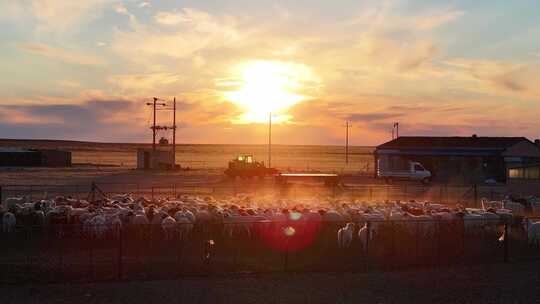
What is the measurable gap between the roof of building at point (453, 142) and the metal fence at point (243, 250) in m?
34.8

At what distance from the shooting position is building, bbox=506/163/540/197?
125 ft

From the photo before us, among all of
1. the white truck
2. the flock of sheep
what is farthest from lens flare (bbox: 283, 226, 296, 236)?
the white truck

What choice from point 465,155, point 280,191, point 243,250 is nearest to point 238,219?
point 243,250

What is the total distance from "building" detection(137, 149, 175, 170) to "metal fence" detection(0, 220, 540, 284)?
5025cm

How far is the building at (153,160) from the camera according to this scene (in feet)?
233

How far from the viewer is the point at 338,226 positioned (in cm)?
2228

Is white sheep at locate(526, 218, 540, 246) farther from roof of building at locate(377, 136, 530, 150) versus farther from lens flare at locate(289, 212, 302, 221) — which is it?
roof of building at locate(377, 136, 530, 150)

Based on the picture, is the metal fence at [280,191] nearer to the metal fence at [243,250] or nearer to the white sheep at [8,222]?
the white sheep at [8,222]

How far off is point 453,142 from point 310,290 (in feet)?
157

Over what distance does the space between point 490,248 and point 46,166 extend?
2557 inches

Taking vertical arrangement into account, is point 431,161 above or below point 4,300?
above

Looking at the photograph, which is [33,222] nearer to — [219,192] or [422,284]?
[422,284]

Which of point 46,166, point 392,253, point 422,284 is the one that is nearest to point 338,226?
point 392,253

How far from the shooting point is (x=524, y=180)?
39.0m
